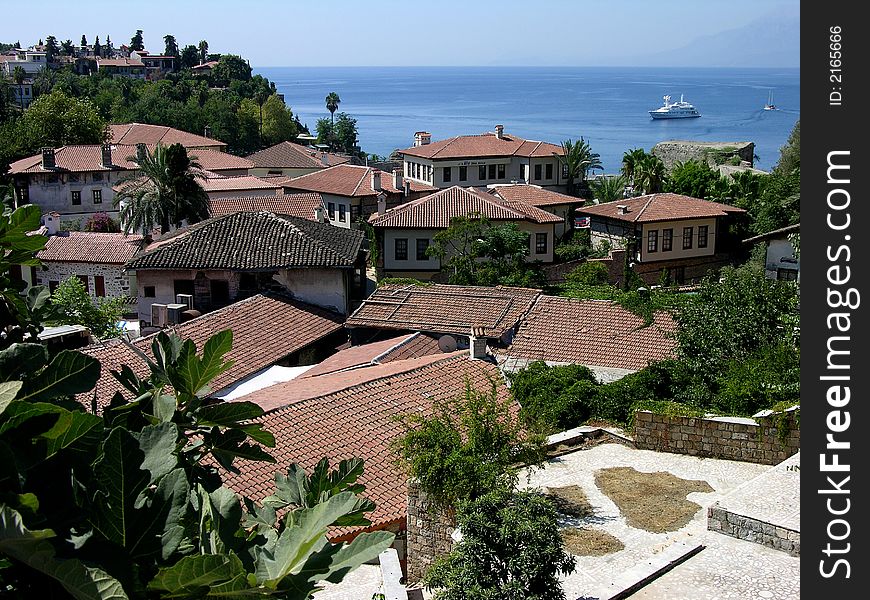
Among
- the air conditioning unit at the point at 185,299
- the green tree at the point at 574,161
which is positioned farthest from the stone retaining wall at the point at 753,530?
the green tree at the point at 574,161

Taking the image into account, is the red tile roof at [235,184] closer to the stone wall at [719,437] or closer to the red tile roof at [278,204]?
the red tile roof at [278,204]

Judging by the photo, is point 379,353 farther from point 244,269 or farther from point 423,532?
point 423,532

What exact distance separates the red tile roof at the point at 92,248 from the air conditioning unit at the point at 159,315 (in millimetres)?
13964

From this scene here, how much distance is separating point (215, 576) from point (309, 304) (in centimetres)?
2521

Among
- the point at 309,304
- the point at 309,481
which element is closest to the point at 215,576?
the point at 309,481

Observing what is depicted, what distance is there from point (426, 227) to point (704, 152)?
45.0 m

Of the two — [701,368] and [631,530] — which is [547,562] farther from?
[701,368]

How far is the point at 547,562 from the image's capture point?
29.7 feet

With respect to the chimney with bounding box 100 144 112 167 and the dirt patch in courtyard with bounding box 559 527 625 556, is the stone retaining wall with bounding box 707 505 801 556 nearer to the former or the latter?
the dirt patch in courtyard with bounding box 559 527 625 556

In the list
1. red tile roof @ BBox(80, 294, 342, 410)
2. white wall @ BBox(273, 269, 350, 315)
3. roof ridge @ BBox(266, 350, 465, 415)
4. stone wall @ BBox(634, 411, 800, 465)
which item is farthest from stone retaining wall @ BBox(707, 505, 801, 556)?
white wall @ BBox(273, 269, 350, 315)

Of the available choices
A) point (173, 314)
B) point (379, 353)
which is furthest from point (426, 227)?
point (379, 353)

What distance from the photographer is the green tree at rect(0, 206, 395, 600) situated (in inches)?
111

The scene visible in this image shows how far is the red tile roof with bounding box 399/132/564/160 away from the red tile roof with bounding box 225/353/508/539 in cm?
4257

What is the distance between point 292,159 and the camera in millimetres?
74688
